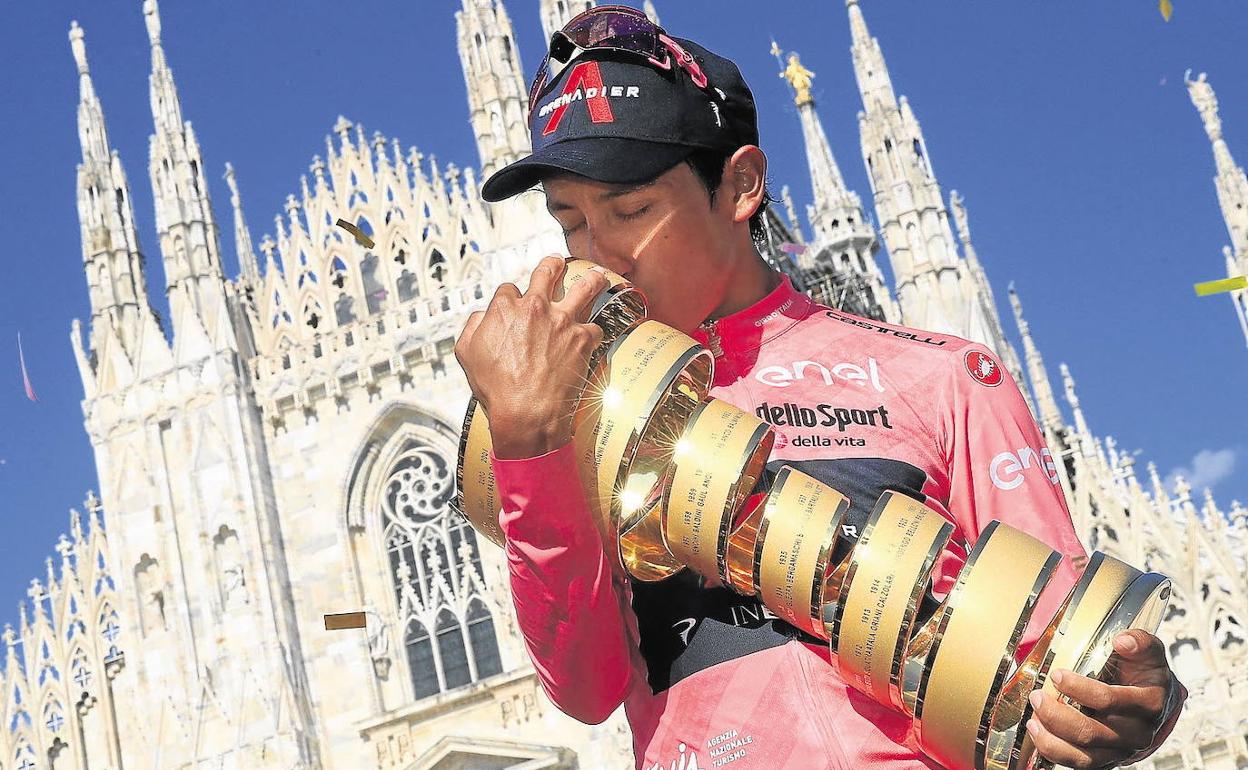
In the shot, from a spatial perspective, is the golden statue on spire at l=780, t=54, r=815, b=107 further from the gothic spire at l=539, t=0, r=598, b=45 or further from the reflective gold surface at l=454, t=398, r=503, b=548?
the reflective gold surface at l=454, t=398, r=503, b=548

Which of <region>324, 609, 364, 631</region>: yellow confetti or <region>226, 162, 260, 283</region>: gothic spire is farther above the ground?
<region>226, 162, 260, 283</region>: gothic spire

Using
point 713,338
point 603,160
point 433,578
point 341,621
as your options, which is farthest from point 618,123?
point 433,578

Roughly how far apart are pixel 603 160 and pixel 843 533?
1.72 ft

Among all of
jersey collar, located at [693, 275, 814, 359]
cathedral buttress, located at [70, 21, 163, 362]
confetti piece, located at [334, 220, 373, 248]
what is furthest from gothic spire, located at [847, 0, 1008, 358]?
jersey collar, located at [693, 275, 814, 359]

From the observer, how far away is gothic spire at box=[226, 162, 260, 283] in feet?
61.2

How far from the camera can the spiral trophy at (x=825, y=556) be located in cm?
136

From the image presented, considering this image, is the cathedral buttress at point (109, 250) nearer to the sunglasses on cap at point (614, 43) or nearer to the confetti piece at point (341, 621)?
the confetti piece at point (341, 621)

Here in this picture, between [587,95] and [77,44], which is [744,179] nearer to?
[587,95]

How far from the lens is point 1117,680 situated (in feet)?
4.45

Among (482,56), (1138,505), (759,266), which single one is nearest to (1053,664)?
(759,266)

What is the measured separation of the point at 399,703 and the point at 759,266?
14.0 metres

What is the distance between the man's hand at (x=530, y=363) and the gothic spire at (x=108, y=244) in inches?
645

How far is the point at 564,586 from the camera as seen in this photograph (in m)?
1.57

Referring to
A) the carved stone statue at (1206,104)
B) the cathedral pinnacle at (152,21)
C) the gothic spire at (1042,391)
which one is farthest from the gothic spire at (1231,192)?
the cathedral pinnacle at (152,21)
